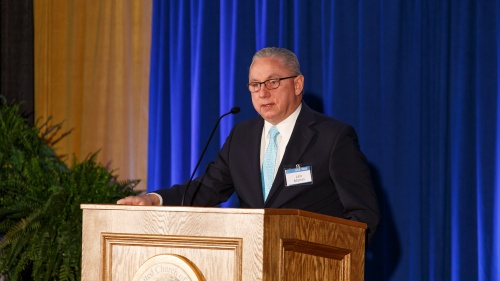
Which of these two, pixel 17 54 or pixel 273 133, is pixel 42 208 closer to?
pixel 273 133

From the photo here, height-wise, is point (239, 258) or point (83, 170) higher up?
point (83, 170)

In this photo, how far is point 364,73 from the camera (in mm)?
4969

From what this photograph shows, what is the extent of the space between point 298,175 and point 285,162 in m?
0.12

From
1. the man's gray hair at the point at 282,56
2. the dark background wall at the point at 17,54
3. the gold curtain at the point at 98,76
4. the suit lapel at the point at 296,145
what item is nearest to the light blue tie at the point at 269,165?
the suit lapel at the point at 296,145

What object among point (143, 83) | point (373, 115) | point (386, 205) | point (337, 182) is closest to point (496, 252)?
point (386, 205)

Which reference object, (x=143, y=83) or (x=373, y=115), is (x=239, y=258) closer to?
(x=373, y=115)

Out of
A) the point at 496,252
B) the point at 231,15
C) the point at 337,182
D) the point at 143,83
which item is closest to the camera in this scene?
the point at 337,182

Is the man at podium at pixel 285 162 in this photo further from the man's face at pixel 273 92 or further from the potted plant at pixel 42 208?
the potted plant at pixel 42 208

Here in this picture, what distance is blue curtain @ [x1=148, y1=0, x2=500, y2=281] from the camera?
463 cm

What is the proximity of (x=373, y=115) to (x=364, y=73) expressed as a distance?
279 mm

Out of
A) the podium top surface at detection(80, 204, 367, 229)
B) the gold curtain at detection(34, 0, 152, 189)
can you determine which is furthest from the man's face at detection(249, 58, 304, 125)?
the gold curtain at detection(34, 0, 152, 189)

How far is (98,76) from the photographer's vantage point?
622cm

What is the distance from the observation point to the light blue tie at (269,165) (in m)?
3.62

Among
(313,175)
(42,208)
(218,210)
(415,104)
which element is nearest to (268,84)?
(313,175)
